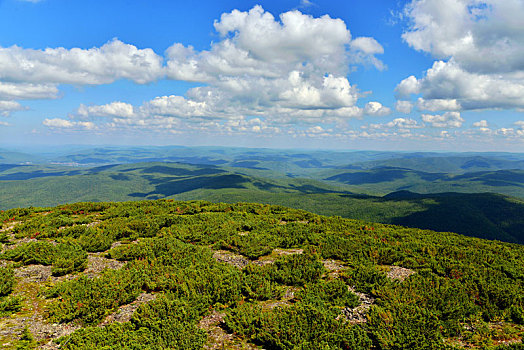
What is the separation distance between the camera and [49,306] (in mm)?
11227

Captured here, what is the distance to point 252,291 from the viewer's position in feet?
42.4

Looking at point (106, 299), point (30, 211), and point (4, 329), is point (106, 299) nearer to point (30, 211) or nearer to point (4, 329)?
point (4, 329)

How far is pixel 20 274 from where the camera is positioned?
14.1 m

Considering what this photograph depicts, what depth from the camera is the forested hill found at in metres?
9.66

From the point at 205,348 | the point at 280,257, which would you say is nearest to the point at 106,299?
the point at 205,348

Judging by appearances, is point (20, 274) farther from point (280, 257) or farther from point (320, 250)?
point (320, 250)

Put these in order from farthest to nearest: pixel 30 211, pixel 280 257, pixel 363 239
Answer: pixel 30 211 < pixel 363 239 < pixel 280 257

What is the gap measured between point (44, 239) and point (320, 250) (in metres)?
22.7

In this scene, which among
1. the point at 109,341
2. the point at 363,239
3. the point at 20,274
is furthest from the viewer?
the point at 363,239

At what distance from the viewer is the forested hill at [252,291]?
966cm

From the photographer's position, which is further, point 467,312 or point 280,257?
point 280,257

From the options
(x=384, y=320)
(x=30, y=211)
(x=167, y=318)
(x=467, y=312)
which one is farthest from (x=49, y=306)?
(x=30, y=211)

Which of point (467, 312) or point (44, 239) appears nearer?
point (467, 312)

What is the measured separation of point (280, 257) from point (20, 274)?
1626 centimetres
